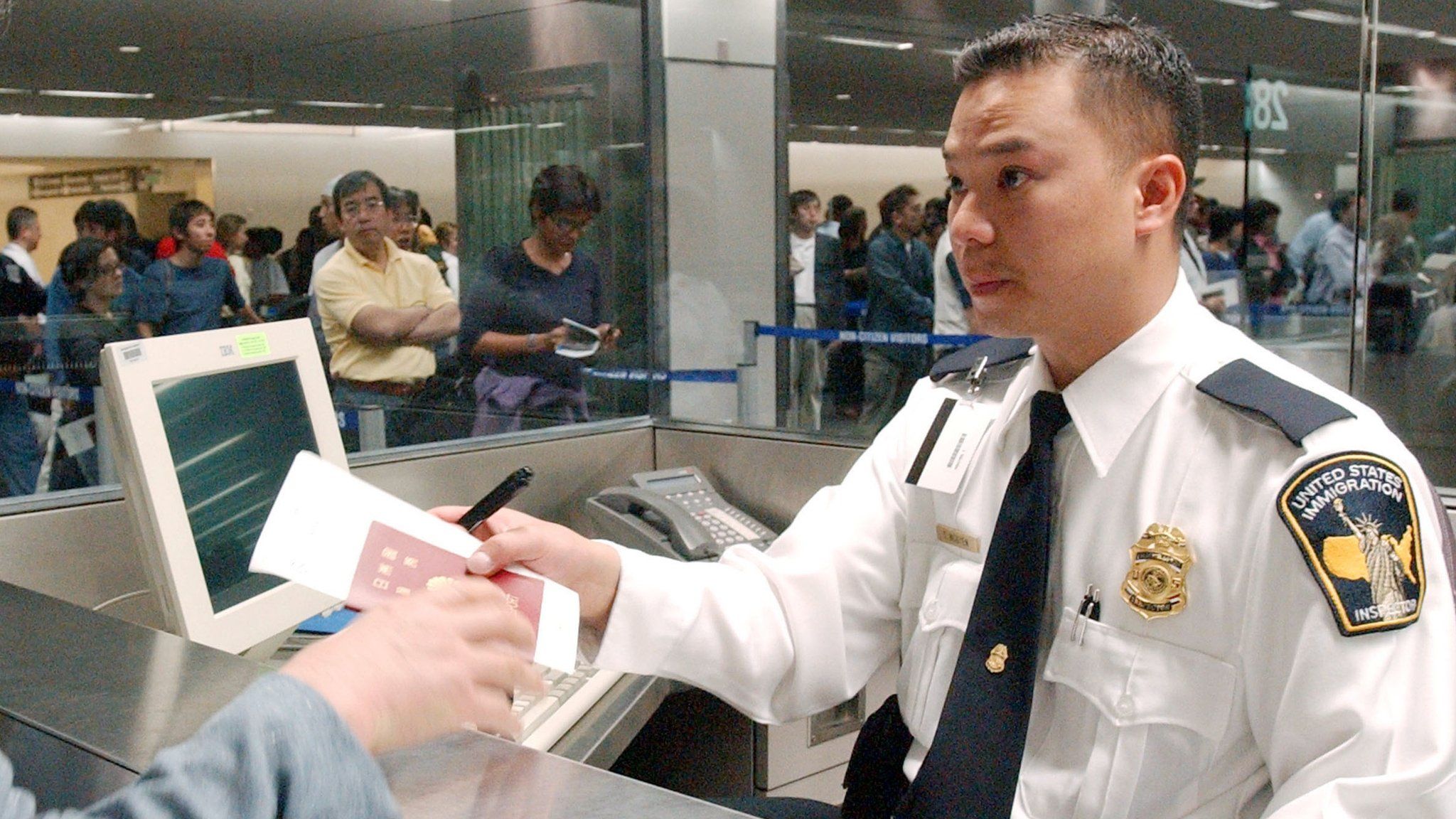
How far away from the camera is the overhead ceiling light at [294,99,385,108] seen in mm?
5926

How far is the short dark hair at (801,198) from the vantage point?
220 inches

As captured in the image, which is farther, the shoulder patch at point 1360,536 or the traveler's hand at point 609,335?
the traveler's hand at point 609,335

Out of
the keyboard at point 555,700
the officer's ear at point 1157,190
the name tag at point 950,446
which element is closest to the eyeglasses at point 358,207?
the keyboard at point 555,700

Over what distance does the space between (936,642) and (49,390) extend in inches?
156

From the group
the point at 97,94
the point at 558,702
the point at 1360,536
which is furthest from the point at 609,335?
the point at 1360,536

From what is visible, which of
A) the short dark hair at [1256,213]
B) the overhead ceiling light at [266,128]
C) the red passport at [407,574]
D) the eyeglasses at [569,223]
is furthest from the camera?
the overhead ceiling light at [266,128]

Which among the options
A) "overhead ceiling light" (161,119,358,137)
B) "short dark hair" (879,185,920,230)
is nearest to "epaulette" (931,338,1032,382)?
"short dark hair" (879,185,920,230)

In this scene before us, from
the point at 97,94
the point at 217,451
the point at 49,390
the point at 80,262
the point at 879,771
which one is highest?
the point at 97,94

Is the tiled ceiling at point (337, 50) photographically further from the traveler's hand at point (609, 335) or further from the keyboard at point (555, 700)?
the keyboard at point (555, 700)

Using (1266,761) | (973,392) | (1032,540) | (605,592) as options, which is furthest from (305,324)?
(1266,761)

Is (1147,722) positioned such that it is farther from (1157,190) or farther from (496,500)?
(496,500)

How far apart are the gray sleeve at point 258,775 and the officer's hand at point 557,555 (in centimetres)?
59

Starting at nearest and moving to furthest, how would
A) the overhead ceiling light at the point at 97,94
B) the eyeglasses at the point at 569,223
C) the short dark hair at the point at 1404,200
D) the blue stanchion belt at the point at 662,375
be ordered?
the blue stanchion belt at the point at 662,375, the eyeglasses at the point at 569,223, the short dark hair at the point at 1404,200, the overhead ceiling light at the point at 97,94

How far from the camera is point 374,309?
3877mm
